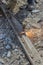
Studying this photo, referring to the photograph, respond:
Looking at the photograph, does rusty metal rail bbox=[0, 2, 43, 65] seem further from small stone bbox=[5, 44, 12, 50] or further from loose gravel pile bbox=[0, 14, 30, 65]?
small stone bbox=[5, 44, 12, 50]

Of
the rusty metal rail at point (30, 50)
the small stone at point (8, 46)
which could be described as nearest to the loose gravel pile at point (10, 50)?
the small stone at point (8, 46)

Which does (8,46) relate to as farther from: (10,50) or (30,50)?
(30,50)

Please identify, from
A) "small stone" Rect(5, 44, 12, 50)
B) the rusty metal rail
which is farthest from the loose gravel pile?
the rusty metal rail

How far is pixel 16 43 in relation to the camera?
6637 mm

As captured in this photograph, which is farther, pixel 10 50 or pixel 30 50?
pixel 10 50

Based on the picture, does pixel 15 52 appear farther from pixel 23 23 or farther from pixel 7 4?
pixel 7 4

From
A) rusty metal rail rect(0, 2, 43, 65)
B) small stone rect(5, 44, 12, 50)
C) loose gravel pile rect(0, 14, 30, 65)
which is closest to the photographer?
rusty metal rail rect(0, 2, 43, 65)

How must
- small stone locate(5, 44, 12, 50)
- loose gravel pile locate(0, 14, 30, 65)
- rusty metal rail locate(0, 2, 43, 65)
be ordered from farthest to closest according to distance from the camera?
small stone locate(5, 44, 12, 50)
loose gravel pile locate(0, 14, 30, 65)
rusty metal rail locate(0, 2, 43, 65)

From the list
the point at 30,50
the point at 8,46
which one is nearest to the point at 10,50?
the point at 8,46

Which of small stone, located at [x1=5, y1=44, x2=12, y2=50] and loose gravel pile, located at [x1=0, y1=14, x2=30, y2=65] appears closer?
loose gravel pile, located at [x1=0, y1=14, x2=30, y2=65]

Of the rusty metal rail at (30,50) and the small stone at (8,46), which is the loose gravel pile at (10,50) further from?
the rusty metal rail at (30,50)

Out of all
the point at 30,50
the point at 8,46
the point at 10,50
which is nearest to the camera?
the point at 30,50

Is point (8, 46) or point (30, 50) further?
point (8, 46)

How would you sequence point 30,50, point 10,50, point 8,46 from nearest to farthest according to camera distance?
point 30,50 < point 10,50 < point 8,46
